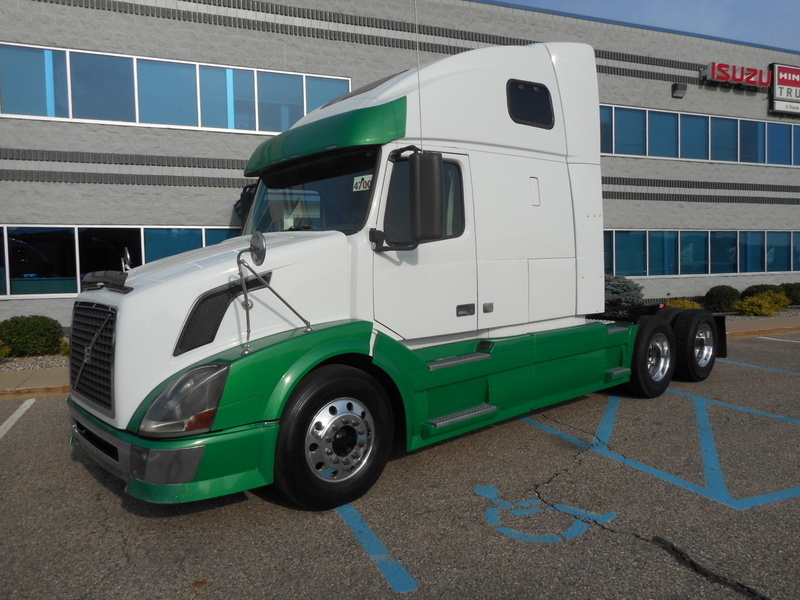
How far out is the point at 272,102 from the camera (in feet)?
44.7

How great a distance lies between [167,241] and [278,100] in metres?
3.97

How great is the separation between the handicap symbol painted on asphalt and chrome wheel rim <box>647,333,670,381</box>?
143 inches

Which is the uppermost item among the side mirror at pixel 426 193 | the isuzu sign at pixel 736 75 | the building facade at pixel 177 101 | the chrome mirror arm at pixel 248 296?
the isuzu sign at pixel 736 75

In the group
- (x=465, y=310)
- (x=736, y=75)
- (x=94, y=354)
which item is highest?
(x=736, y=75)

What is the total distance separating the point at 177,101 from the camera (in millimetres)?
12945

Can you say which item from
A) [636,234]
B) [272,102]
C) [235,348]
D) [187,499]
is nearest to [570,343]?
[235,348]

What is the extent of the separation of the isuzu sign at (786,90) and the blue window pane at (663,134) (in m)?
4.10

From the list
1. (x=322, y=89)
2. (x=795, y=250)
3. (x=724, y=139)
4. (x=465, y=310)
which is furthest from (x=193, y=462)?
(x=795, y=250)

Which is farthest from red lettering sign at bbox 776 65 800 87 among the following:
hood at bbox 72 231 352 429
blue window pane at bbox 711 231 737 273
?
hood at bbox 72 231 352 429

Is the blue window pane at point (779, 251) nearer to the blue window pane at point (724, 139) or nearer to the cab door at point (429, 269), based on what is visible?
the blue window pane at point (724, 139)

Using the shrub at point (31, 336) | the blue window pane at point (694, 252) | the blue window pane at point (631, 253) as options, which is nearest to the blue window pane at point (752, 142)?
the blue window pane at point (694, 252)

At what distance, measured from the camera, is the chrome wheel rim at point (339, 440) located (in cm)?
405

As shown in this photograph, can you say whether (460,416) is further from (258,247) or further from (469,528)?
(258,247)

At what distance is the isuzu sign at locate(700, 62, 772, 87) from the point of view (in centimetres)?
1833
